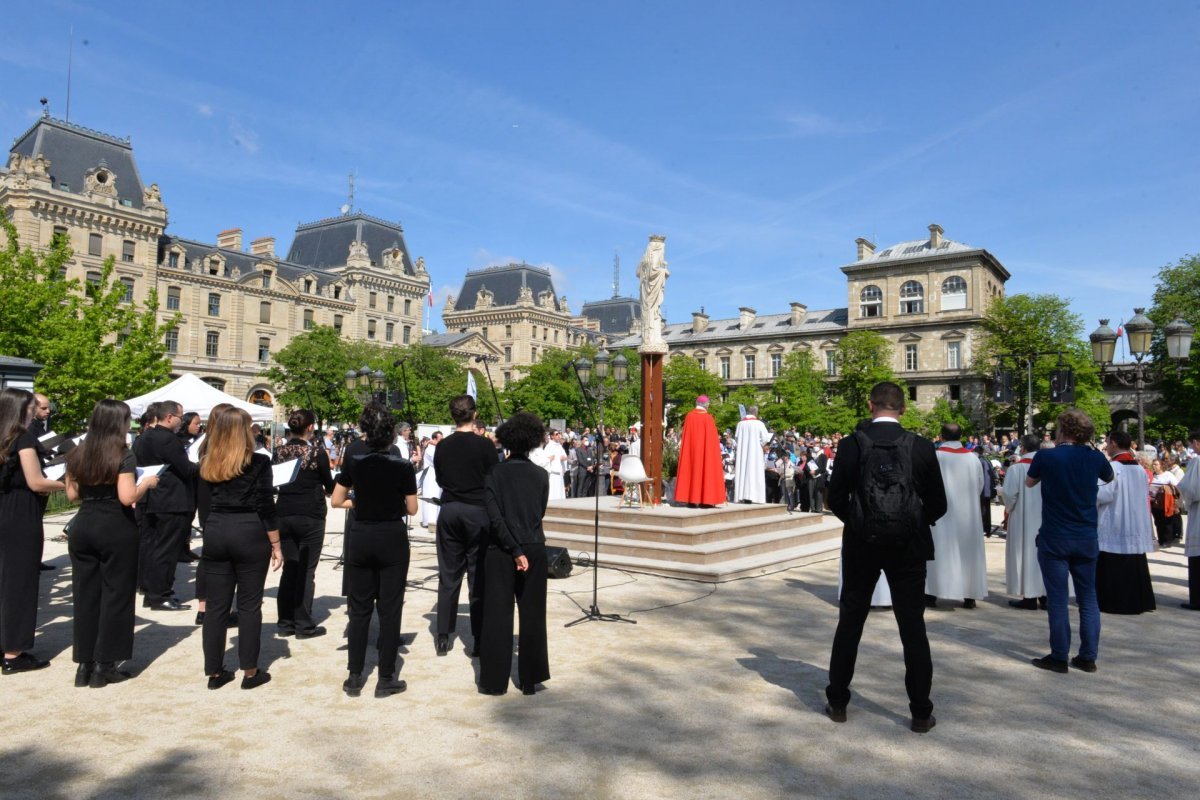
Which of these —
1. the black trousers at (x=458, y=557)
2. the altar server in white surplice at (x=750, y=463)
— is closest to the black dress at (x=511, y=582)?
the black trousers at (x=458, y=557)

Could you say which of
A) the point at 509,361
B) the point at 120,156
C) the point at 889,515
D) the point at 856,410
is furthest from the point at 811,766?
the point at 509,361

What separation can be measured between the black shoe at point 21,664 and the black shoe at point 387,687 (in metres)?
2.64

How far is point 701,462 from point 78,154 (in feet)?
203

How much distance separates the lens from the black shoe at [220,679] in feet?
18.0

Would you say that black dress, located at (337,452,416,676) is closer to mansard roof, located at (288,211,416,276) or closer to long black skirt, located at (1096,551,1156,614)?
long black skirt, located at (1096,551,1156,614)

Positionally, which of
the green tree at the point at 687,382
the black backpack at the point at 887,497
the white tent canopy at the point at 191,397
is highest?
the green tree at the point at 687,382

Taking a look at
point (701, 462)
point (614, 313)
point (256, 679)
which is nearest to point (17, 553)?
point (256, 679)

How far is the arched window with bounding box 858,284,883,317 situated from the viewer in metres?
69.2

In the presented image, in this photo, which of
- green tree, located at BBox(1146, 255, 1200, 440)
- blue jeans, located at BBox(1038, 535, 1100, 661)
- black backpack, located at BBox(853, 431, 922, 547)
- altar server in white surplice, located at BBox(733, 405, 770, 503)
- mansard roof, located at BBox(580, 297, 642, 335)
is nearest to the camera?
black backpack, located at BBox(853, 431, 922, 547)

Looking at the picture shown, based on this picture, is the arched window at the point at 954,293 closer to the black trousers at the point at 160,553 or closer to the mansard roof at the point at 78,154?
the mansard roof at the point at 78,154

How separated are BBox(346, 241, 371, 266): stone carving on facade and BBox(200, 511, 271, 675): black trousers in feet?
250

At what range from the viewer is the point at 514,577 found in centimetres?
558

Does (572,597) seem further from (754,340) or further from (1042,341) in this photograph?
(754,340)

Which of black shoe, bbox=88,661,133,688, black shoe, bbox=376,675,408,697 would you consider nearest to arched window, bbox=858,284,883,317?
black shoe, bbox=376,675,408,697
